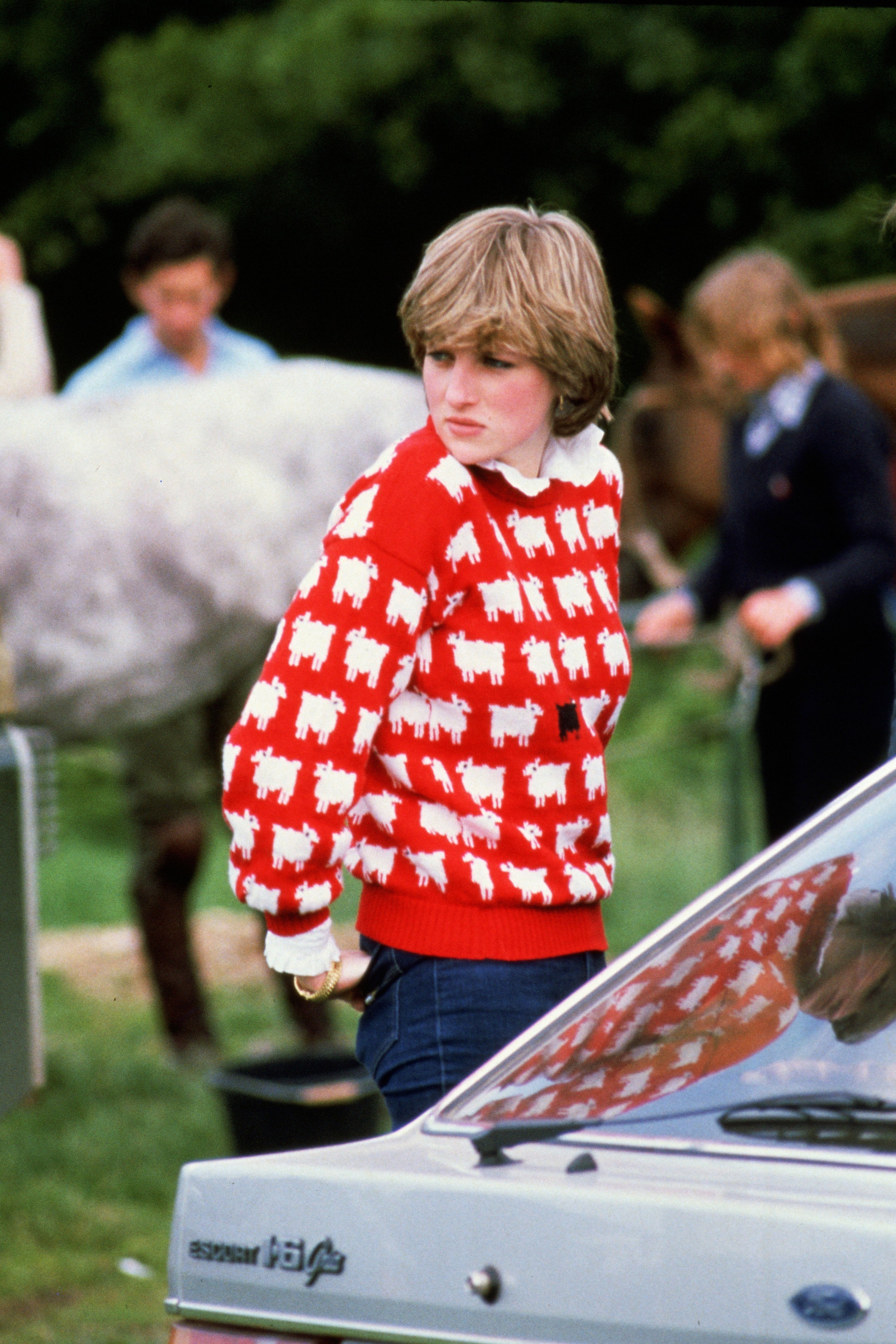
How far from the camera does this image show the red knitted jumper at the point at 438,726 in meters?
1.93

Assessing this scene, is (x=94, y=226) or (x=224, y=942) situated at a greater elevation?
(x=94, y=226)

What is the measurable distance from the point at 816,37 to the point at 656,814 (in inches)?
201

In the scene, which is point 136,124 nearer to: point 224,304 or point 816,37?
point 224,304

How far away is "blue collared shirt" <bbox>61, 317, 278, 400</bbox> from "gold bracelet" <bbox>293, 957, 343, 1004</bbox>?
3673 mm

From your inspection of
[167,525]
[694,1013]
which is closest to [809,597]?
[167,525]

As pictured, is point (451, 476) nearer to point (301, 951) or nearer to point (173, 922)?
point (301, 951)

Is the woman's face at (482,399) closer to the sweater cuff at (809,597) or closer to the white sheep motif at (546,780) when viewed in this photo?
the white sheep motif at (546,780)

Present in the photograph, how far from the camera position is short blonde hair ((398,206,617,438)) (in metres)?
2.01

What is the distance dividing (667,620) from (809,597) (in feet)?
2.46

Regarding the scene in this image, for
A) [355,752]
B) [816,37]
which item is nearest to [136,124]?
[816,37]

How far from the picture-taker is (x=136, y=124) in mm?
13688

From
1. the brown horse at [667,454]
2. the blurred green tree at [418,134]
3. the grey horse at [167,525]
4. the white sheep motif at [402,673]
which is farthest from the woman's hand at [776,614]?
the blurred green tree at [418,134]

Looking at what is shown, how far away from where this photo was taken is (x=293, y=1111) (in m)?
4.05

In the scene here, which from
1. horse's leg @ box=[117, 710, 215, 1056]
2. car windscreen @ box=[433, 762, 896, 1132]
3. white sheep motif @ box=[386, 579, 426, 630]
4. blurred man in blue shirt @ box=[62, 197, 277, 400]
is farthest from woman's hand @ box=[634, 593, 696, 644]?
car windscreen @ box=[433, 762, 896, 1132]
